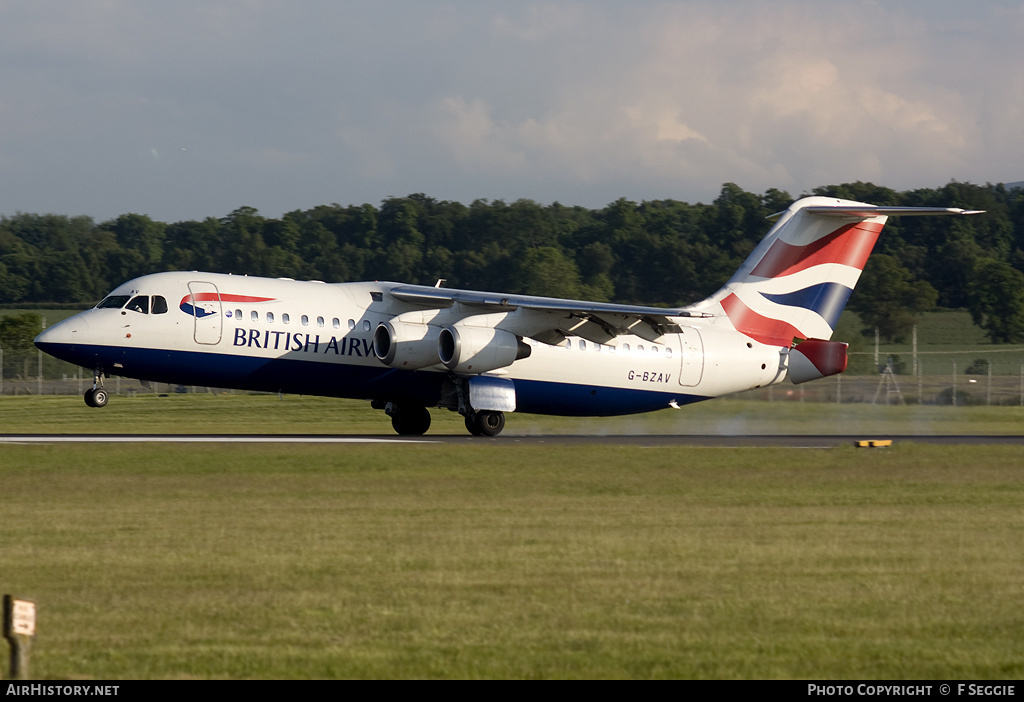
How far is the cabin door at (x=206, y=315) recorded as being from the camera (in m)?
26.6

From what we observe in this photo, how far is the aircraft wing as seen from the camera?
28.3m

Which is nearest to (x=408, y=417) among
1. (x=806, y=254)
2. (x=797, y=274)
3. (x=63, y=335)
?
(x=63, y=335)

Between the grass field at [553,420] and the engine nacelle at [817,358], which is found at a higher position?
the engine nacelle at [817,358]

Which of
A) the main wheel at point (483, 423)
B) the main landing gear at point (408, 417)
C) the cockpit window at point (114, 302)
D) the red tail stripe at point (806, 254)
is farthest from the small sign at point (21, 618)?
the red tail stripe at point (806, 254)

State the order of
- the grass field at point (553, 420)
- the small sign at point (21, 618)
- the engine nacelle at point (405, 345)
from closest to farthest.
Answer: the small sign at point (21, 618)
the engine nacelle at point (405, 345)
the grass field at point (553, 420)

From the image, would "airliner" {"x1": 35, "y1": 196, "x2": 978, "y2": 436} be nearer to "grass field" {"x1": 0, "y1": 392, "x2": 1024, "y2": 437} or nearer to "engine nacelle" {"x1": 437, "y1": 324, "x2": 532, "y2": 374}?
"engine nacelle" {"x1": 437, "y1": 324, "x2": 532, "y2": 374}

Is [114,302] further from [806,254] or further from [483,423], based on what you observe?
[806,254]

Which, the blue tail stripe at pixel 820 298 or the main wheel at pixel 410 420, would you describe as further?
the blue tail stripe at pixel 820 298

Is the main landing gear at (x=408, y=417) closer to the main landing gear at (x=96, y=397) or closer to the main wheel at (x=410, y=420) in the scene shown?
the main wheel at (x=410, y=420)

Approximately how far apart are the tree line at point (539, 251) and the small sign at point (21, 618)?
75.3m

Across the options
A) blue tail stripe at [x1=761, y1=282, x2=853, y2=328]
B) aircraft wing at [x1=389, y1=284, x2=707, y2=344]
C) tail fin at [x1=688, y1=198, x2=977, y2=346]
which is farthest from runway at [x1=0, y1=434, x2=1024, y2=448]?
blue tail stripe at [x1=761, y1=282, x2=853, y2=328]

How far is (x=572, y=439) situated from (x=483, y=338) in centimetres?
312

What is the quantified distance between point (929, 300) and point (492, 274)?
Result: 31194 mm

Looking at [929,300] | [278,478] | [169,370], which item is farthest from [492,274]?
[278,478]
